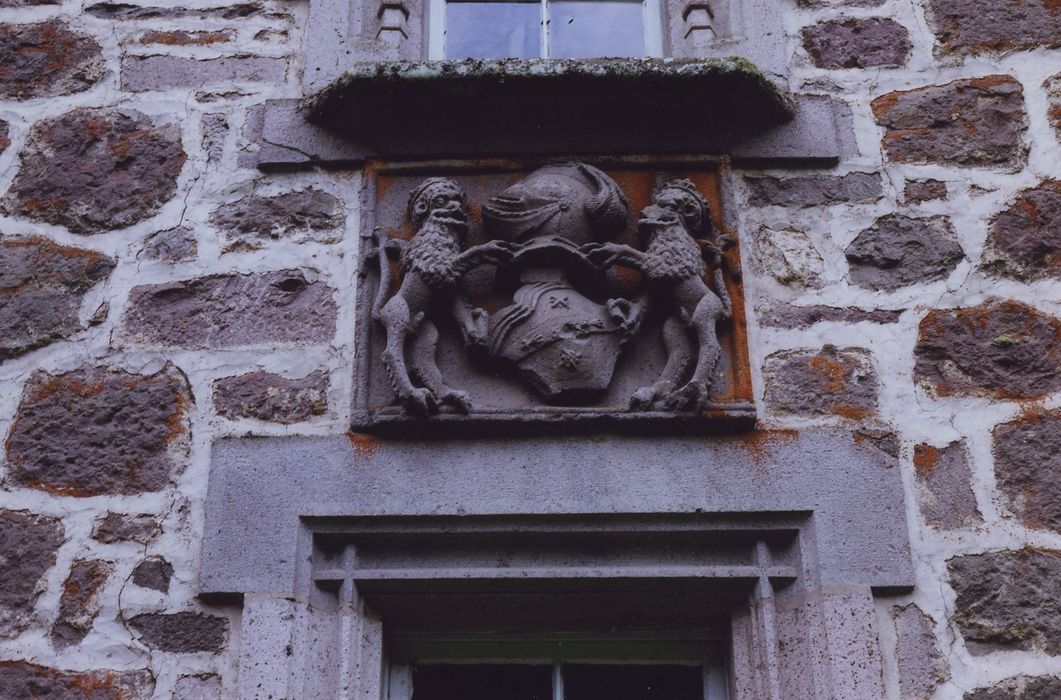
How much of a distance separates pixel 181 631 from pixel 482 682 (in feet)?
2.37

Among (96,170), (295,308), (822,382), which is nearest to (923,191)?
(822,382)

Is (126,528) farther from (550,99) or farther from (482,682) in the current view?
(550,99)

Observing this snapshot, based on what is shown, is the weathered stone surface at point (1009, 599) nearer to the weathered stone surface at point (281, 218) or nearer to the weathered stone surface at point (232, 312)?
the weathered stone surface at point (232, 312)

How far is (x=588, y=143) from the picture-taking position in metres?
3.23

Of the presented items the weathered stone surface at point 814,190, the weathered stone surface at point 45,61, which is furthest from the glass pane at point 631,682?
the weathered stone surface at point 45,61

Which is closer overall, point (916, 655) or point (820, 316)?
point (916, 655)

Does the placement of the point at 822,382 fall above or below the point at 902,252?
below

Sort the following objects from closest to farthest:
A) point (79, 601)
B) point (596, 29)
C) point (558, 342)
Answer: point (79, 601), point (558, 342), point (596, 29)

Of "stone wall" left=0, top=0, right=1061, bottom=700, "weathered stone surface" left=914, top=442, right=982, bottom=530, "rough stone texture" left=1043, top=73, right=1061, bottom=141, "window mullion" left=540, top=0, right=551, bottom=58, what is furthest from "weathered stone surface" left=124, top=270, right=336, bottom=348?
"rough stone texture" left=1043, top=73, right=1061, bottom=141

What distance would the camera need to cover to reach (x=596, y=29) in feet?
12.0

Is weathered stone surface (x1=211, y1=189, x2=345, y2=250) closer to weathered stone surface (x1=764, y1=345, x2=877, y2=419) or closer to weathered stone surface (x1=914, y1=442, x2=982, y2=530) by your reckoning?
weathered stone surface (x1=764, y1=345, x2=877, y2=419)

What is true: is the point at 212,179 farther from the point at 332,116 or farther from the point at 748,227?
the point at 748,227

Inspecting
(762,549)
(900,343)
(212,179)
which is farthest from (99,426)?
(900,343)

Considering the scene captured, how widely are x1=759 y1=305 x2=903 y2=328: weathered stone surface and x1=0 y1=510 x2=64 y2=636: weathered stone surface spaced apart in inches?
71.0
